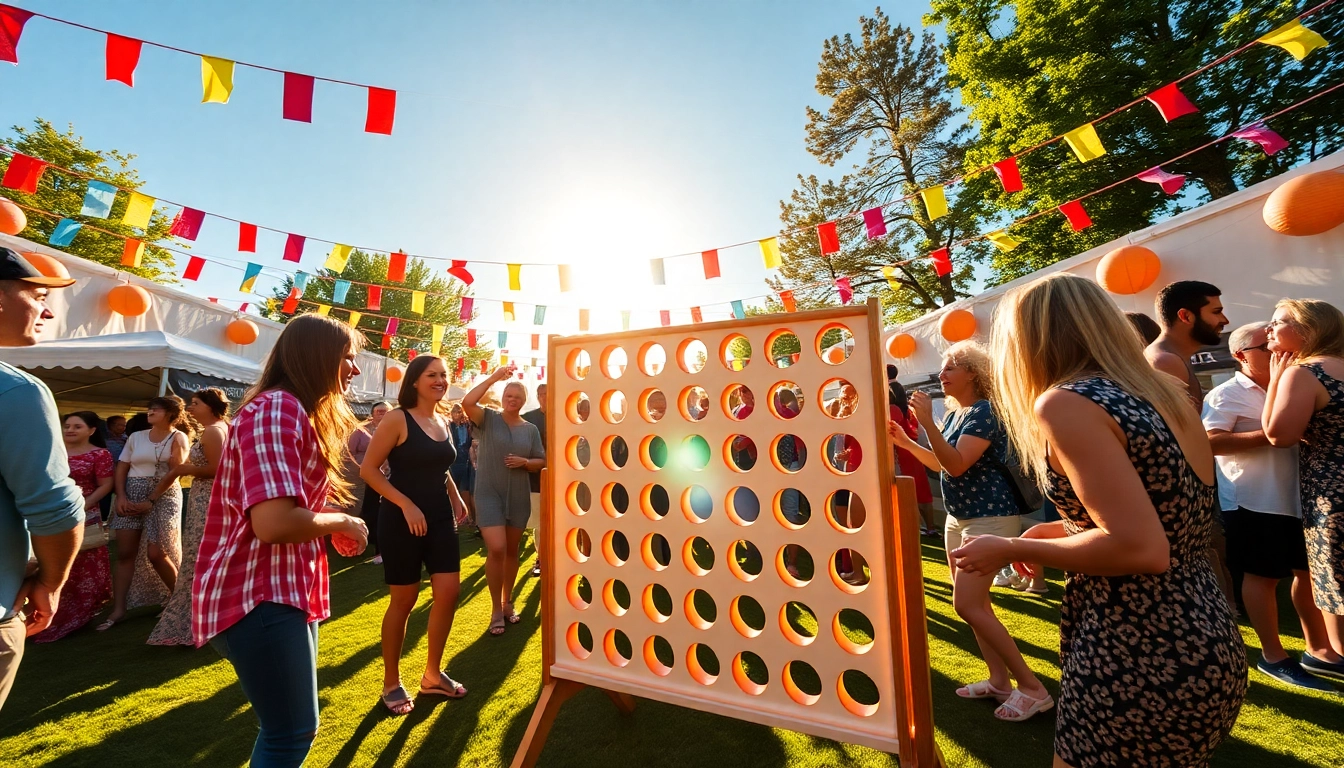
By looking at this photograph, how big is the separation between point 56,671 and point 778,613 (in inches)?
175

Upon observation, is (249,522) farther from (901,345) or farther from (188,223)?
(901,345)

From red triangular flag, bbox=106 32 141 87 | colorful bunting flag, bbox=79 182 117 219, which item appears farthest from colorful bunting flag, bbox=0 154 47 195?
red triangular flag, bbox=106 32 141 87

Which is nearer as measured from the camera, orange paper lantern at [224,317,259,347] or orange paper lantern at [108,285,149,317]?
orange paper lantern at [108,285,149,317]

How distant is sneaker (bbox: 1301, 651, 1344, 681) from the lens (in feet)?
8.67

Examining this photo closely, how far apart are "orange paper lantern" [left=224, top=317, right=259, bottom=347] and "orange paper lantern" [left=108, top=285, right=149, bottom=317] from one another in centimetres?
145

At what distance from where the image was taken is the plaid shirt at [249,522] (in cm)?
137

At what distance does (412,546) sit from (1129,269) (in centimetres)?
617

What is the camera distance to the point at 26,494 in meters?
1.26

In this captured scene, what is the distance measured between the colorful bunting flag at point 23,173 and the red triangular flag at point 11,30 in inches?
80.2

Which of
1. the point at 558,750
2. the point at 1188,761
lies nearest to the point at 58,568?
the point at 558,750

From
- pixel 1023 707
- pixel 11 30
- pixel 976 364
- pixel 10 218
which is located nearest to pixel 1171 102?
pixel 976 364

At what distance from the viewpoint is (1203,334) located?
2.47 metres

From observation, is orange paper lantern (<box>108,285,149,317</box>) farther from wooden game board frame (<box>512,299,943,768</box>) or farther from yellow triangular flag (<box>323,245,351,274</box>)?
wooden game board frame (<box>512,299,943,768</box>)

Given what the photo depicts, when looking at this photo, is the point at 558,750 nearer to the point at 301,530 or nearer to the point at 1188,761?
the point at 301,530
